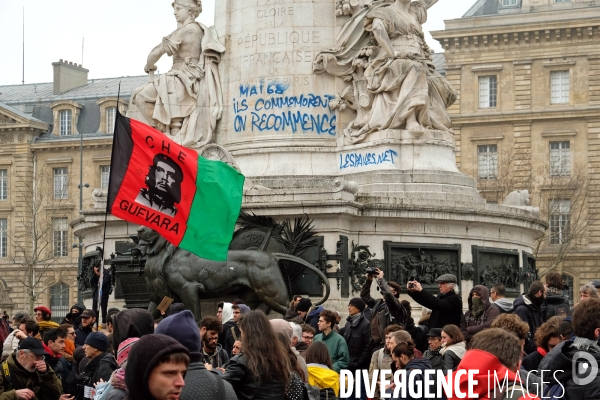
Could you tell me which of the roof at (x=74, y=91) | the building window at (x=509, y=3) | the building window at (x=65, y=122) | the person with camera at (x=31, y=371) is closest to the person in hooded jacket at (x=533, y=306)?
the person with camera at (x=31, y=371)

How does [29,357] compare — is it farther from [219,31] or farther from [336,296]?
[219,31]

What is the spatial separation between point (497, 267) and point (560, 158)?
3999 centimetres

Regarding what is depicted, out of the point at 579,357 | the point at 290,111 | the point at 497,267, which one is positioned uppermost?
the point at 290,111

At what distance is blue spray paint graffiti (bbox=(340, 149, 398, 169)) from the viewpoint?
25.1 metres

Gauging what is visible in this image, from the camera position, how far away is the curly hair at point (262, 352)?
381 inches

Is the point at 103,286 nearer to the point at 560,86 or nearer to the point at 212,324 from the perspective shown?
the point at 212,324

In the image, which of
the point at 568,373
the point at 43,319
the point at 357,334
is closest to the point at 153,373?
the point at 568,373

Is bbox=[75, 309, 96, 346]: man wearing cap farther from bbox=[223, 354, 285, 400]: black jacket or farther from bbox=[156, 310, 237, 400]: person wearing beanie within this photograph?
bbox=[156, 310, 237, 400]: person wearing beanie

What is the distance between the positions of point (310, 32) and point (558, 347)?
16278mm

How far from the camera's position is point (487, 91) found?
66.8 metres

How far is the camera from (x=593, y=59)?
2569 inches

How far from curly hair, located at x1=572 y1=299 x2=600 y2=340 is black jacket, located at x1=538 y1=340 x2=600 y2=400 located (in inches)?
4.5

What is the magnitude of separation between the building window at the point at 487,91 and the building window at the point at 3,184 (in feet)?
79.7

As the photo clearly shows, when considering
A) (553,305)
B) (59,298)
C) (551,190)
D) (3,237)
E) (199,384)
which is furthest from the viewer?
(59,298)
